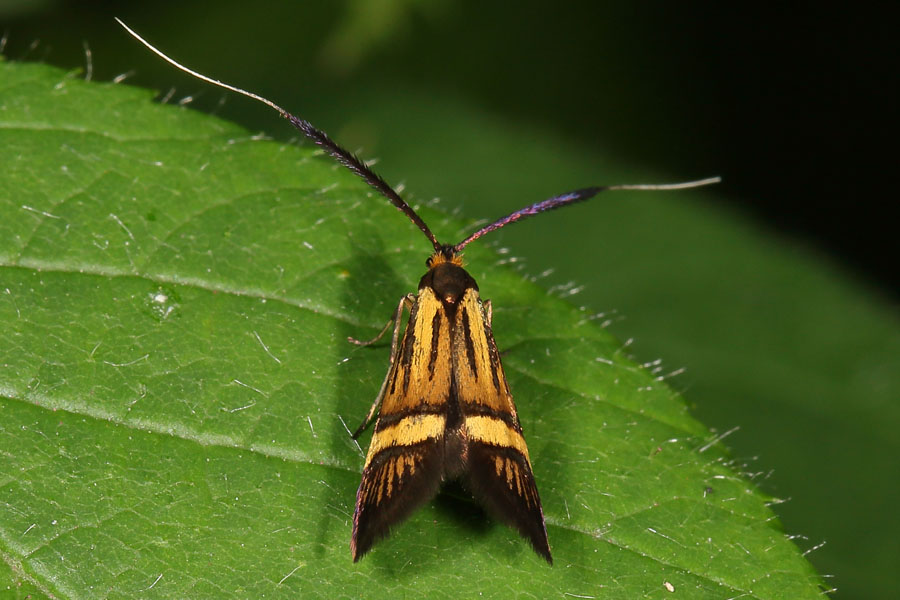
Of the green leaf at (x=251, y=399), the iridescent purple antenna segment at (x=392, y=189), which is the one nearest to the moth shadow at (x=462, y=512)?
the green leaf at (x=251, y=399)

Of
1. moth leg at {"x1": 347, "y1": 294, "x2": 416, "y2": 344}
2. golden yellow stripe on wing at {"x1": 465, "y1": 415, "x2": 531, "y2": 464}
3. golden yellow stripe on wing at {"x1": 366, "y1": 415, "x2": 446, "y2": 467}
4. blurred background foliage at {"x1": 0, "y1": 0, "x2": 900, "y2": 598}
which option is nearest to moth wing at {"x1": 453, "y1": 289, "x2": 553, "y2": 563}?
golden yellow stripe on wing at {"x1": 465, "y1": 415, "x2": 531, "y2": 464}

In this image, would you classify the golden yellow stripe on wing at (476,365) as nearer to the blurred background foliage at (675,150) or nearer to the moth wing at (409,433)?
the moth wing at (409,433)

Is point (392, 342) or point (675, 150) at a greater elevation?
point (675, 150)

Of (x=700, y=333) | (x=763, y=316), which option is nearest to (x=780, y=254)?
(x=763, y=316)

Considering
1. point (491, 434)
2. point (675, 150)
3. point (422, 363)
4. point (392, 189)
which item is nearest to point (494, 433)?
point (491, 434)

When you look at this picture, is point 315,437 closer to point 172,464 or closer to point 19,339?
point 172,464

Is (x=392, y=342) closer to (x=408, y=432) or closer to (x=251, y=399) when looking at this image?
(x=408, y=432)

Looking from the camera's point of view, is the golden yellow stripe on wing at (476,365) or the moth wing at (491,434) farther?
the golden yellow stripe on wing at (476,365)

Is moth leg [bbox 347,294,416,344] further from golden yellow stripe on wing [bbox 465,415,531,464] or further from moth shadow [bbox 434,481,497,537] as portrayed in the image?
moth shadow [bbox 434,481,497,537]
